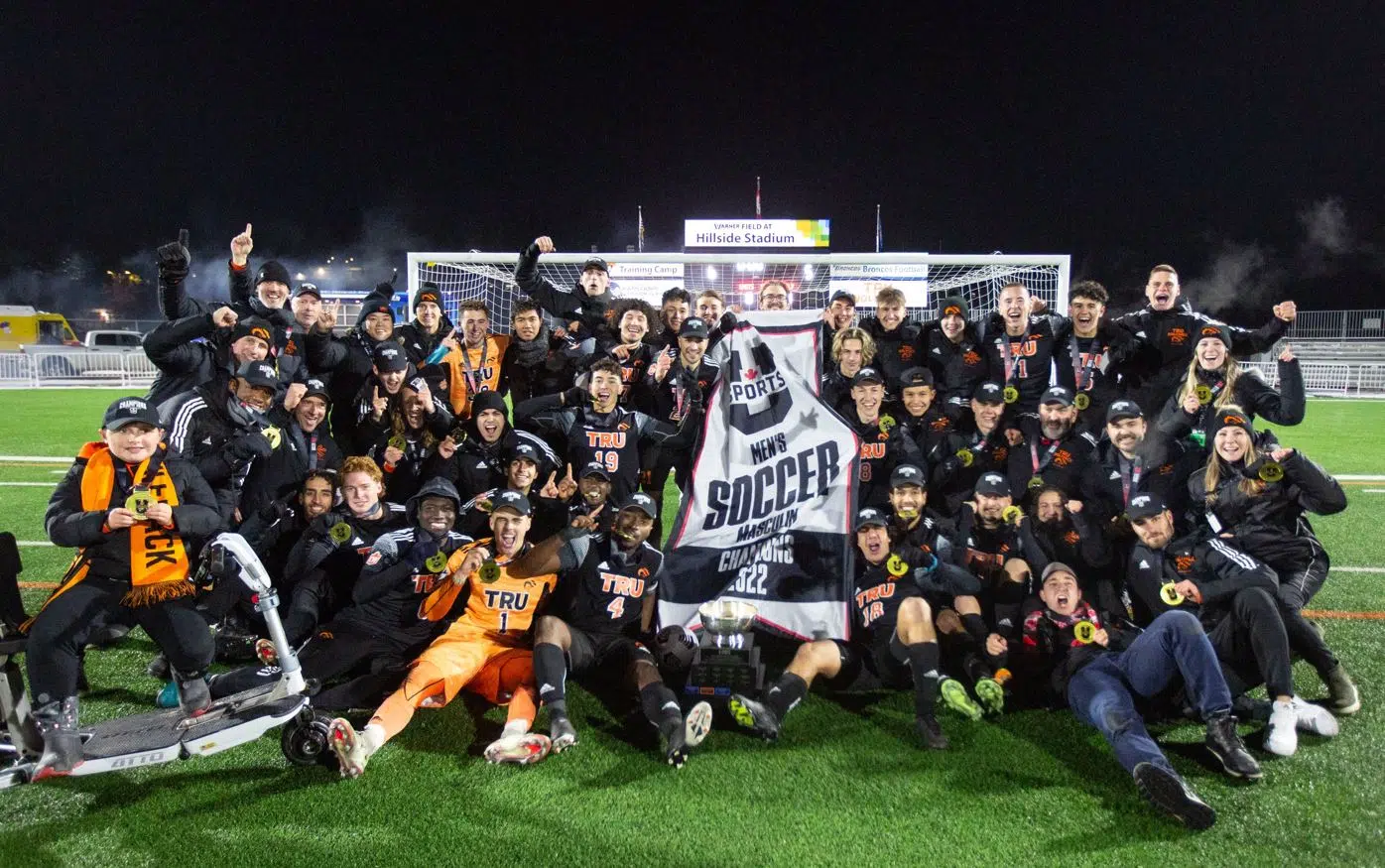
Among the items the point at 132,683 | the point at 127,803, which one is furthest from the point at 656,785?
the point at 132,683

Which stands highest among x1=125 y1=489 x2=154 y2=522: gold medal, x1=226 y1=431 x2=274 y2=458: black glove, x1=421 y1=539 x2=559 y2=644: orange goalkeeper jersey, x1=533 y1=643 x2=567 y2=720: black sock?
x1=226 y1=431 x2=274 y2=458: black glove

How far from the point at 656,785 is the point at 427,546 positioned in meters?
2.05

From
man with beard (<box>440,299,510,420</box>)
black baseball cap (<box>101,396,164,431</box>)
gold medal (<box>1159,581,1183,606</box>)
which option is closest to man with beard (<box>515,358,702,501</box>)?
A: man with beard (<box>440,299,510,420</box>)

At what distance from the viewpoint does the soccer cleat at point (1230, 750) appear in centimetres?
386

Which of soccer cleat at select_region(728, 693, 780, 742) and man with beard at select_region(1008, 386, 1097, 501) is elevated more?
man with beard at select_region(1008, 386, 1097, 501)

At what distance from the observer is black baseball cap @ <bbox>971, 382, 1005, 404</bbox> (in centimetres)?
632

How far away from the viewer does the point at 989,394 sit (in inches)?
249

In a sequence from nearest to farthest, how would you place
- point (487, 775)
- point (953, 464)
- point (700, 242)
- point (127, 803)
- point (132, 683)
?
1. point (127, 803)
2. point (487, 775)
3. point (132, 683)
4. point (953, 464)
5. point (700, 242)

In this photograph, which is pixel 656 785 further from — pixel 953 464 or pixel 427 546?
pixel 953 464

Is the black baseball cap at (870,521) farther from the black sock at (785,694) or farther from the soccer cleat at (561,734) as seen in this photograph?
the soccer cleat at (561,734)

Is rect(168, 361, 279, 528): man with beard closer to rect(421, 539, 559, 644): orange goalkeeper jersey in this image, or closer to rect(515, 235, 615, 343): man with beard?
rect(421, 539, 559, 644): orange goalkeeper jersey

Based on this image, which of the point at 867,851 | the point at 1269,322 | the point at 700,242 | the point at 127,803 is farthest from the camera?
the point at 700,242

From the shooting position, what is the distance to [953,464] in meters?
6.21

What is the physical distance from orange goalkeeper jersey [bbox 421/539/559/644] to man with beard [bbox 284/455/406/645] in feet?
2.36
